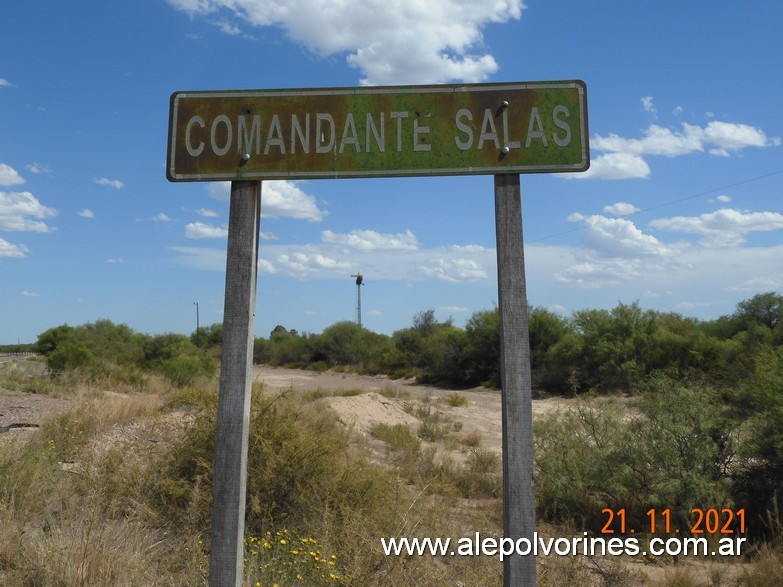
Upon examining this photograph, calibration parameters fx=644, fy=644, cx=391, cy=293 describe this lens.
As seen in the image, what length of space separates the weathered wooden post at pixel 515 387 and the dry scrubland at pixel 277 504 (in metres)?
1.37

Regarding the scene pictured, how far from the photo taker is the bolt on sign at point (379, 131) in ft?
10.2

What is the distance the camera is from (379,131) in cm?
318

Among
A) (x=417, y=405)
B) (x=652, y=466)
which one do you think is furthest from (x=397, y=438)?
(x=417, y=405)

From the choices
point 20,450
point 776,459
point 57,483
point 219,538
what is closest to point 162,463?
point 57,483

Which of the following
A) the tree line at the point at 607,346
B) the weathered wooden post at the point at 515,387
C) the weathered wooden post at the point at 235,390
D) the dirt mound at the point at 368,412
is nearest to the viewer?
the weathered wooden post at the point at 515,387

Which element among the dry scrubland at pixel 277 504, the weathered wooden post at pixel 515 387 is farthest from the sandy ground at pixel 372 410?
the weathered wooden post at pixel 515 387

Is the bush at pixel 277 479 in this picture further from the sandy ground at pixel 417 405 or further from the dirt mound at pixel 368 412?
the dirt mound at pixel 368 412

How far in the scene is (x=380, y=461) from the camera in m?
10.6

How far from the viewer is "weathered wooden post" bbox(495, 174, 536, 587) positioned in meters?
2.91

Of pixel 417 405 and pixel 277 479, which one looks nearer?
pixel 277 479

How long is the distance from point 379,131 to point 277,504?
401cm

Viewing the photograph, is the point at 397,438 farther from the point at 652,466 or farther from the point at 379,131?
the point at 379,131

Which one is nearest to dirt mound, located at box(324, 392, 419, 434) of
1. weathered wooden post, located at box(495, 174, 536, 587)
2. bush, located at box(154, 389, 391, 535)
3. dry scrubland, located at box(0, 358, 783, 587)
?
dry scrubland, located at box(0, 358, 783, 587)

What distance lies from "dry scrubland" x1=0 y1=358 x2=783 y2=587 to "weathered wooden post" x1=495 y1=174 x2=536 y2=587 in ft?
4.50
